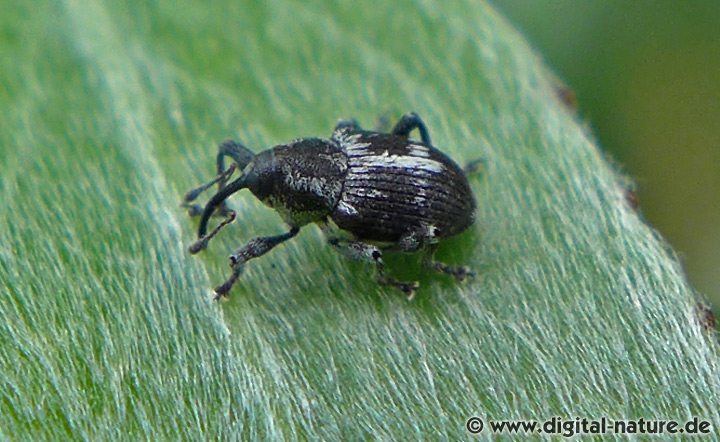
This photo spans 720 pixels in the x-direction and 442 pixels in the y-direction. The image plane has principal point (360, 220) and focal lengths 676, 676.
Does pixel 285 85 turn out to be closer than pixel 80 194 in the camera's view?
No

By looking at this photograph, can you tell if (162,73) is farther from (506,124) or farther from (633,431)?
(633,431)

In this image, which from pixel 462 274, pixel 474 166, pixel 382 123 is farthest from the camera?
pixel 382 123

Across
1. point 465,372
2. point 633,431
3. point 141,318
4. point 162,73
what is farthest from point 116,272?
point 633,431

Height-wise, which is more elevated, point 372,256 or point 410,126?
point 410,126

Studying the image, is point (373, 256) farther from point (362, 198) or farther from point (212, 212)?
point (212, 212)

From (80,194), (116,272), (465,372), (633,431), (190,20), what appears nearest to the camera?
(633,431)

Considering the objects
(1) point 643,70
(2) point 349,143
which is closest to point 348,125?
(2) point 349,143

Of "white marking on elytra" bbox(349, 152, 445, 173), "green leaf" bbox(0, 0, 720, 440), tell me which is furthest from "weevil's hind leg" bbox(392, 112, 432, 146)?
"white marking on elytra" bbox(349, 152, 445, 173)

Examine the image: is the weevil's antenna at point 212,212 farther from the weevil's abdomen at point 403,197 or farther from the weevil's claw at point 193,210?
the weevil's abdomen at point 403,197
